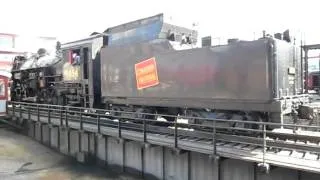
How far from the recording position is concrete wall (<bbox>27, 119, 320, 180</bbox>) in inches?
383

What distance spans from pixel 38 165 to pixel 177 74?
8350 millimetres

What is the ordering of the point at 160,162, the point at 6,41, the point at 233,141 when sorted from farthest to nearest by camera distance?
the point at 6,41, the point at 160,162, the point at 233,141

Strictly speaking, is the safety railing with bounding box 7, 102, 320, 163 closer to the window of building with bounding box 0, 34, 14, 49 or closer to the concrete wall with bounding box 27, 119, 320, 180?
the concrete wall with bounding box 27, 119, 320, 180

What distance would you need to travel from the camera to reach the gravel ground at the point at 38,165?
15195 millimetres

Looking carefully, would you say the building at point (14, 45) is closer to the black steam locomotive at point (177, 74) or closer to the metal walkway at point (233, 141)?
the black steam locomotive at point (177, 74)

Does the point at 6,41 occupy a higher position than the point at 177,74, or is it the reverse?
the point at 6,41

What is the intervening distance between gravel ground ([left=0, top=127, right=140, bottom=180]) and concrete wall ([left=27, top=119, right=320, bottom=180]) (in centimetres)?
52

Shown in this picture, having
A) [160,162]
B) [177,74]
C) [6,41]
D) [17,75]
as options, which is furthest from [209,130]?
[6,41]

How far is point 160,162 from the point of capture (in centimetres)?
1255

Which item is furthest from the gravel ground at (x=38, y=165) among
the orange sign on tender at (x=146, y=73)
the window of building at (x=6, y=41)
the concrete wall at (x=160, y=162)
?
the window of building at (x=6, y=41)

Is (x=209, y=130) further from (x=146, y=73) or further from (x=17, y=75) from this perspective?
(x=17, y=75)

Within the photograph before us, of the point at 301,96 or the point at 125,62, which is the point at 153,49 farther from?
the point at 301,96

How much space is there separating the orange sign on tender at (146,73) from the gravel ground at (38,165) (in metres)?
3.31

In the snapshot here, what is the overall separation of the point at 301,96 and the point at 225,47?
2754 mm
